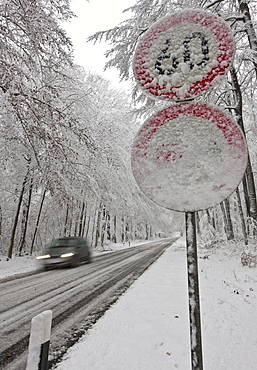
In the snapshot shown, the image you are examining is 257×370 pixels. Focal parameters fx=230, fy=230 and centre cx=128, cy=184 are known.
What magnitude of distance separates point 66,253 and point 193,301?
9.92m

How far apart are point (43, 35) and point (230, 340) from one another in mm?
6931

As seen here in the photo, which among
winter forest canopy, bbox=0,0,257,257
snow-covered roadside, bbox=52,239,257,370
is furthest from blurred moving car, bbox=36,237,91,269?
snow-covered roadside, bbox=52,239,257,370

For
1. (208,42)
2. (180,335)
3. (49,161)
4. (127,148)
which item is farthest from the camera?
(127,148)

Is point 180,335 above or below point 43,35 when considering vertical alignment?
below

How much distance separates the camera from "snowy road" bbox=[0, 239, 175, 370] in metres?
3.07

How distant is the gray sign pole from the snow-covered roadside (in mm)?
1373

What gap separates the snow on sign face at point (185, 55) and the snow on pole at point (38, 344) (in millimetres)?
1688

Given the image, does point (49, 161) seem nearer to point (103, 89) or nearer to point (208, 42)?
point (208, 42)

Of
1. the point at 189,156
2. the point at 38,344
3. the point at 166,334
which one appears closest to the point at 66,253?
the point at 166,334

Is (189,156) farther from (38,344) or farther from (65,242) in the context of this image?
(65,242)

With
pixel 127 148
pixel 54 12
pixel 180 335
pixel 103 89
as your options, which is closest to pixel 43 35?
pixel 54 12

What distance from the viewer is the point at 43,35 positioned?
17.9 ft

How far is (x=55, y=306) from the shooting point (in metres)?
4.72

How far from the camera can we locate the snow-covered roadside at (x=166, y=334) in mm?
2520
